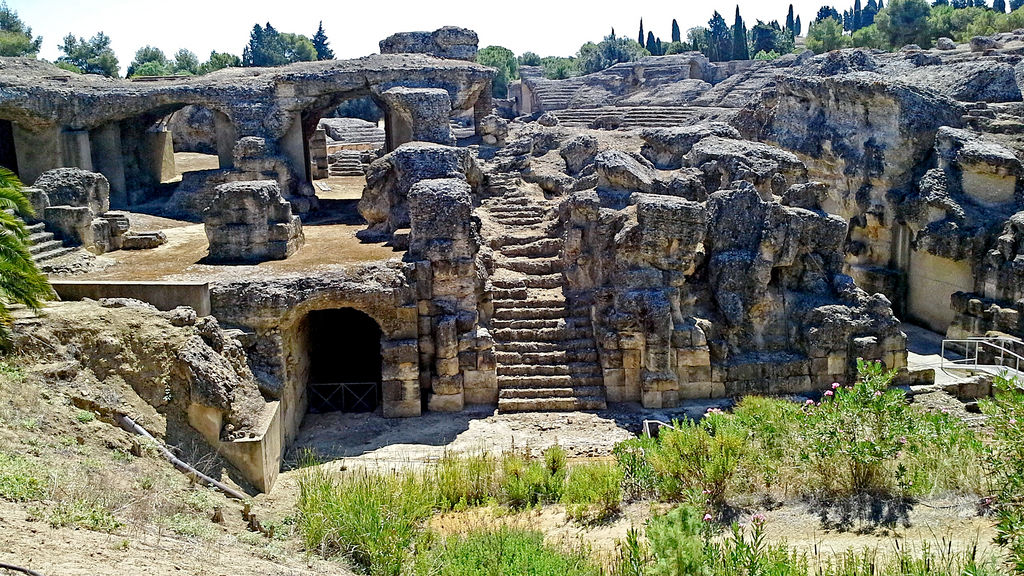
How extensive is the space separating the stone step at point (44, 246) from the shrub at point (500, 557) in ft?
31.2

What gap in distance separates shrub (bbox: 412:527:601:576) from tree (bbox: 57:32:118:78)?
132 feet

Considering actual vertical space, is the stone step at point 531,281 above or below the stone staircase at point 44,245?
below

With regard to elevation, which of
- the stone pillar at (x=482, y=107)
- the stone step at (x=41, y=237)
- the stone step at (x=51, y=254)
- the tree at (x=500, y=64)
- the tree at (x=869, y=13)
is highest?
the tree at (x=869, y=13)

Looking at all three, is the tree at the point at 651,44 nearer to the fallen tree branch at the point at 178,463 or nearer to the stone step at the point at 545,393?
the stone step at the point at 545,393

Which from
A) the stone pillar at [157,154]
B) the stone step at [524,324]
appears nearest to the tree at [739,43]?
the stone pillar at [157,154]

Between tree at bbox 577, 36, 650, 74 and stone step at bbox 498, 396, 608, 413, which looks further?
tree at bbox 577, 36, 650, 74

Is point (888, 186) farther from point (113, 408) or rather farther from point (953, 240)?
point (113, 408)

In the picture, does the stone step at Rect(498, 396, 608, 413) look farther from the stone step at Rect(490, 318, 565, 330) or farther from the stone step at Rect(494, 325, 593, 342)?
the stone step at Rect(490, 318, 565, 330)

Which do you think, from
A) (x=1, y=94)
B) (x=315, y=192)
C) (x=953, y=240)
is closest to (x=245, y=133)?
(x=315, y=192)

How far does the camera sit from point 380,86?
22734 mm

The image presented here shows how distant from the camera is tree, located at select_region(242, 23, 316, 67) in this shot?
174 ft

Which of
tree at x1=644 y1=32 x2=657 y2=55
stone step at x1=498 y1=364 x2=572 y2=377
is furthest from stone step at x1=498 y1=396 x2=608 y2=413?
tree at x1=644 y1=32 x2=657 y2=55

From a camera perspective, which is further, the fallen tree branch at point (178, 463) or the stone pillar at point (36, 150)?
the stone pillar at point (36, 150)

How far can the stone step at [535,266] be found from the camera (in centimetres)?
1766
